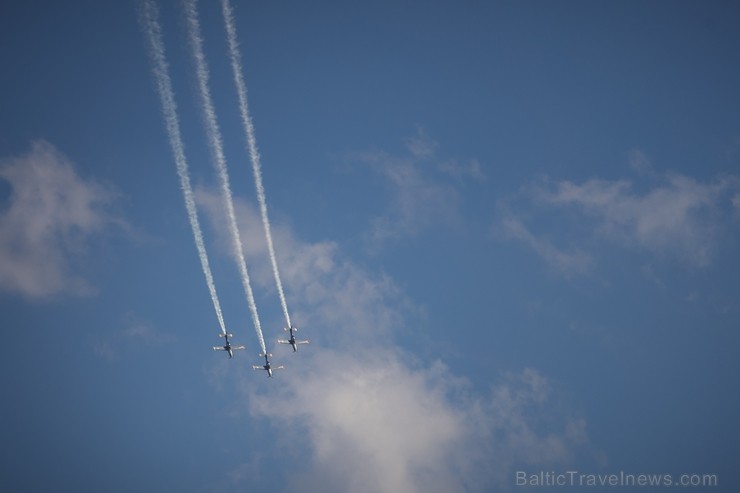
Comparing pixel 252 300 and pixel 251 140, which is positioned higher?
pixel 251 140

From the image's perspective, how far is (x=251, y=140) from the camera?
101ft

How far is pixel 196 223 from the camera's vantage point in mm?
31312

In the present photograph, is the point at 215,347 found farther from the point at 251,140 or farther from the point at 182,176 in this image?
the point at 251,140

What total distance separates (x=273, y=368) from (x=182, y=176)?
85.4 ft

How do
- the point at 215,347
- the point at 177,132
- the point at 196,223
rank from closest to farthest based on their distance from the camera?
the point at 177,132
the point at 196,223
the point at 215,347

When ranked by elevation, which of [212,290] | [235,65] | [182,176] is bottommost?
[212,290]

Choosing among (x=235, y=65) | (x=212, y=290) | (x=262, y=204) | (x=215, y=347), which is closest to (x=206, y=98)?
(x=235, y=65)

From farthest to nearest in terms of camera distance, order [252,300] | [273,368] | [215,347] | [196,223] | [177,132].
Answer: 1. [273,368]
2. [215,347]
3. [252,300]
4. [196,223]
5. [177,132]

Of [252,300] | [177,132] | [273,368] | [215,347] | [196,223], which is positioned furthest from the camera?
[273,368]

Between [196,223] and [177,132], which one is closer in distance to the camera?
[177,132]

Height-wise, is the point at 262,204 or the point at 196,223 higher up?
the point at 262,204

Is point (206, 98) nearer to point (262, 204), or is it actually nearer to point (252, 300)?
point (262, 204)

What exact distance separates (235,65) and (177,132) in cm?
580

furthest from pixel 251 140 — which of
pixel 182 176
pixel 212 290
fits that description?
pixel 212 290
